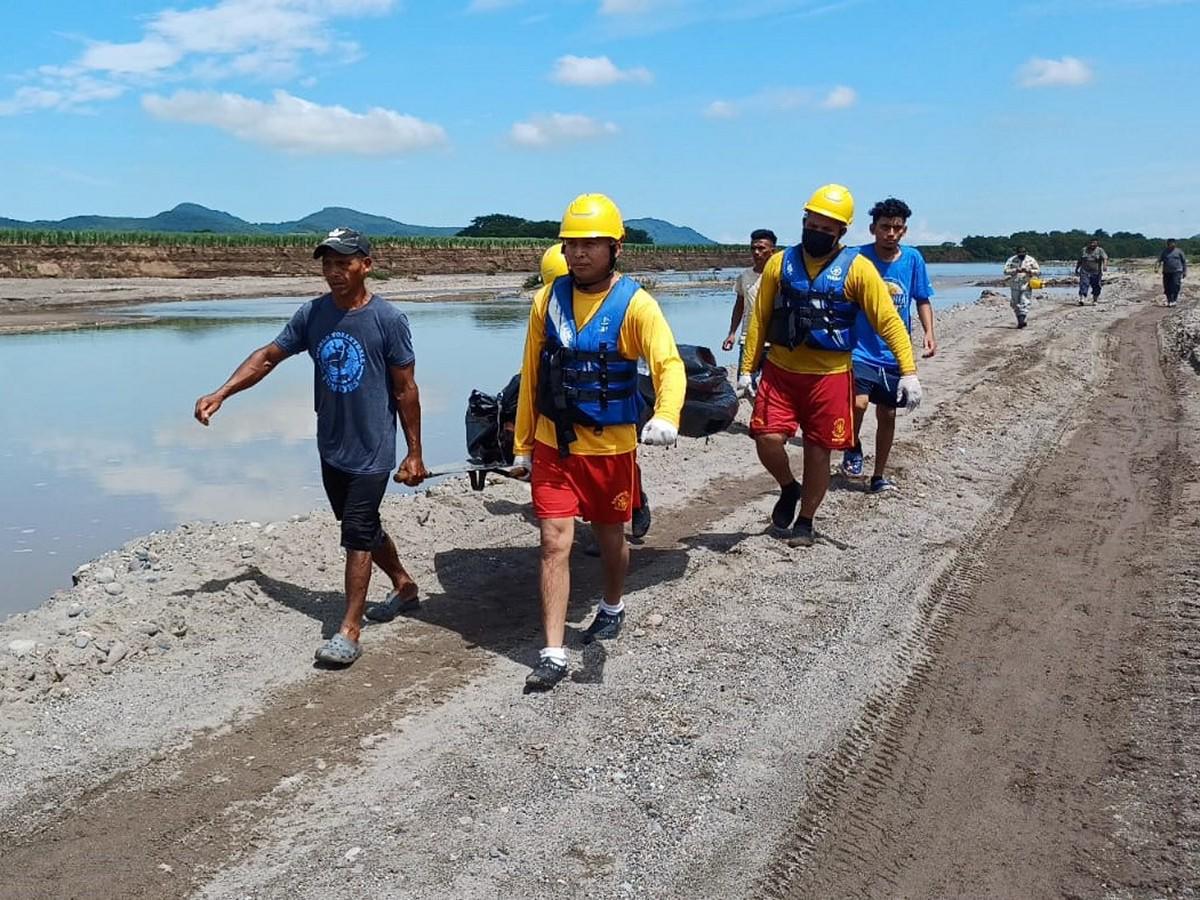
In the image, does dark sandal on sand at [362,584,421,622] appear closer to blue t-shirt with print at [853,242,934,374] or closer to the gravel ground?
the gravel ground

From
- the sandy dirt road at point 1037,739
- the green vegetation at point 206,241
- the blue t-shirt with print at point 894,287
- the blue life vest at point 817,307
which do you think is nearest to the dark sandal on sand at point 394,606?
the sandy dirt road at point 1037,739

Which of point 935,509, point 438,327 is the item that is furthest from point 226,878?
point 438,327

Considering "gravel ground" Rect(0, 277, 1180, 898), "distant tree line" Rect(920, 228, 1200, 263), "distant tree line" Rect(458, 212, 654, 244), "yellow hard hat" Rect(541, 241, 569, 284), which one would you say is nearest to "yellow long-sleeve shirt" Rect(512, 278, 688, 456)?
"gravel ground" Rect(0, 277, 1180, 898)

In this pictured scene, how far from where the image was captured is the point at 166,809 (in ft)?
12.7

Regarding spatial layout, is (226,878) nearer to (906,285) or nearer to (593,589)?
(593,589)

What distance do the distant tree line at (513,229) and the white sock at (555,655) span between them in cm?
11583

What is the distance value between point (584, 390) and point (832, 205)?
245cm

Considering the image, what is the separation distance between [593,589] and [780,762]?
241 centimetres

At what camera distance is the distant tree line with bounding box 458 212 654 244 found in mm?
122188

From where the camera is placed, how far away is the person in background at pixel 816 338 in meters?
6.76

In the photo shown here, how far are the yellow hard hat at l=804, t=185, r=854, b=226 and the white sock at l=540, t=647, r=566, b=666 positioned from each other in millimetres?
3169

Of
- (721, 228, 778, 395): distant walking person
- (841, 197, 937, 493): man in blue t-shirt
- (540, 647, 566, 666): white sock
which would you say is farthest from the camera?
(721, 228, 778, 395): distant walking person

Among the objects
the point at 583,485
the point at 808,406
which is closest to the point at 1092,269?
the point at 808,406

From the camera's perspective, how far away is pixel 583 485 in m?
5.13
